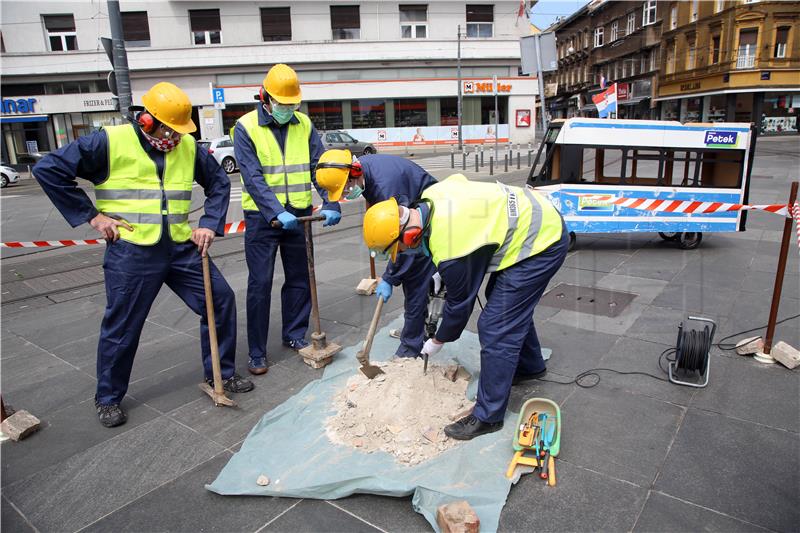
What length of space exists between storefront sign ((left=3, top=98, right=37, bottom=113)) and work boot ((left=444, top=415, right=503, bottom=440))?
117ft

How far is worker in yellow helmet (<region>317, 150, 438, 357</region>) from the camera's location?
385cm

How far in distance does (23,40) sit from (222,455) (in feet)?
117

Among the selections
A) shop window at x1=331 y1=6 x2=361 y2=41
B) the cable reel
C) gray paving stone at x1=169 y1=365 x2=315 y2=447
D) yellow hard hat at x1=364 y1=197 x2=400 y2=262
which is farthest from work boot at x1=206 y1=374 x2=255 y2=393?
shop window at x1=331 y1=6 x2=361 y2=41

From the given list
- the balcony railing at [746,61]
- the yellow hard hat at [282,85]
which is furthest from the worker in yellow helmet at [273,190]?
the balcony railing at [746,61]

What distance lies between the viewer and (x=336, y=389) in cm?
397

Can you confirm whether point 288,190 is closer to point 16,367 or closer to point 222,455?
point 222,455

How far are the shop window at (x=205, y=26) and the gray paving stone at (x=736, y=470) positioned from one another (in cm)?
3309

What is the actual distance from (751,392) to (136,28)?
34.3 m

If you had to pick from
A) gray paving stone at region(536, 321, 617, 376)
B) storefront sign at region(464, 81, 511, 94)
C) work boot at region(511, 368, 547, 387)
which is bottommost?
gray paving stone at region(536, 321, 617, 376)

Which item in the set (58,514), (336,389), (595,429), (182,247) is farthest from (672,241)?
(58,514)

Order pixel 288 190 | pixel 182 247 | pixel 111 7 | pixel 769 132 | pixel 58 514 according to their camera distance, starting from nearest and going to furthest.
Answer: pixel 58 514, pixel 182 247, pixel 288 190, pixel 111 7, pixel 769 132

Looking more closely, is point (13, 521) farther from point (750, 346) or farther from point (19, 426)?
point (750, 346)

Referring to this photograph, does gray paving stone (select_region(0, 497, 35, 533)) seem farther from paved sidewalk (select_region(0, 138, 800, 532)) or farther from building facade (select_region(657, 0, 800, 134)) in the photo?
building facade (select_region(657, 0, 800, 134))

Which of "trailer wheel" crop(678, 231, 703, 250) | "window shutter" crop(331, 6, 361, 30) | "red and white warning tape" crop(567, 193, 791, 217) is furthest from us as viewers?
"window shutter" crop(331, 6, 361, 30)
